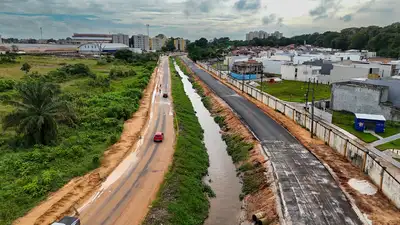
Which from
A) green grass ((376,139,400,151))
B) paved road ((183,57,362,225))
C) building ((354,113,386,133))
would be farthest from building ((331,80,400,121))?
paved road ((183,57,362,225))

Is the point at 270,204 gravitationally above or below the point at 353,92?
below

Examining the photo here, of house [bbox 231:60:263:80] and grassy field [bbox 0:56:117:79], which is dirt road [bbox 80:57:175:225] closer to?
grassy field [bbox 0:56:117:79]

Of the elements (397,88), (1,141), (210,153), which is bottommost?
(210,153)

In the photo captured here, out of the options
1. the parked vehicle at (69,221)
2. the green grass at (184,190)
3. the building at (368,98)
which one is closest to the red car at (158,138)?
the green grass at (184,190)

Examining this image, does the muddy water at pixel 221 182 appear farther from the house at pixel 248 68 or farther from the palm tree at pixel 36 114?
the house at pixel 248 68

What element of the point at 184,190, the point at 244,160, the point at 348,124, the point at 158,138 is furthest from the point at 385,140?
the point at 158,138

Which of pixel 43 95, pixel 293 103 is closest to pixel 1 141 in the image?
pixel 43 95

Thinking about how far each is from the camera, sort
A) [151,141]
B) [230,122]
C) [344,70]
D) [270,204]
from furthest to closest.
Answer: [344,70] → [230,122] → [151,141] → [270,204]

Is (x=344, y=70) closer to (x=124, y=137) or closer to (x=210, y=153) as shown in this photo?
(x=210, y=153)
